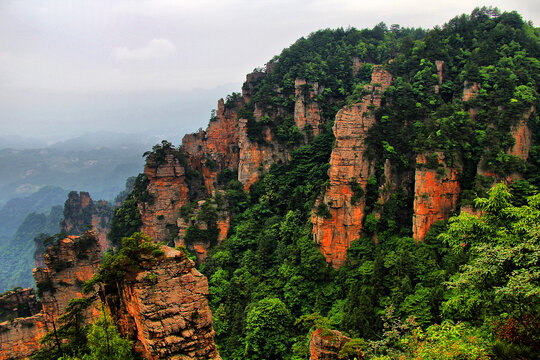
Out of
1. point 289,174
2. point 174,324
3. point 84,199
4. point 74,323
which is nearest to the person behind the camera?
point 174,324

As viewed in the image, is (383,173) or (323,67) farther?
(323,67)

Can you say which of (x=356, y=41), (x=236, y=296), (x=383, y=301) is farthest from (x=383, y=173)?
(x=356, y=41)

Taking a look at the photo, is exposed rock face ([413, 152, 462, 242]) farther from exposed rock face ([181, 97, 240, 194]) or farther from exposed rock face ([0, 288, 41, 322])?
exposed rock face ([0, 288, 41, 322])

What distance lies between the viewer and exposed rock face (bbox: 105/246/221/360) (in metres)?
11.2

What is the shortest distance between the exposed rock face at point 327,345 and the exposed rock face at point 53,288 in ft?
57.8

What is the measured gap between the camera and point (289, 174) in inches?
1699

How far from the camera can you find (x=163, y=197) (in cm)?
4438

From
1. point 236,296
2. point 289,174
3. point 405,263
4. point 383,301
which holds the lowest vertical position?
point 236,296

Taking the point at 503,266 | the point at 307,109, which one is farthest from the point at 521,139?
the point at 307,109

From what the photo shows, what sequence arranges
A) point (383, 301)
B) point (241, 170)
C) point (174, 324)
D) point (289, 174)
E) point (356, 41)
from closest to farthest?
point (174, 324) < point (383, 301) < point (289, 174) < point (241, 170) < point (356, 41)

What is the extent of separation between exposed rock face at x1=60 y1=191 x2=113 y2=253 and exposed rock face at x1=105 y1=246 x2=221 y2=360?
64.8 meters

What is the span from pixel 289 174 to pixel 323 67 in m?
17.0

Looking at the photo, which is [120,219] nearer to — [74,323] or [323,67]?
[323,67]

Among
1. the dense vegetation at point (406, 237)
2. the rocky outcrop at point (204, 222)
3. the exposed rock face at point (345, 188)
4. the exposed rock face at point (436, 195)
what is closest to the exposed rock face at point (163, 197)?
the rocky outcrop at point (204, 222)
